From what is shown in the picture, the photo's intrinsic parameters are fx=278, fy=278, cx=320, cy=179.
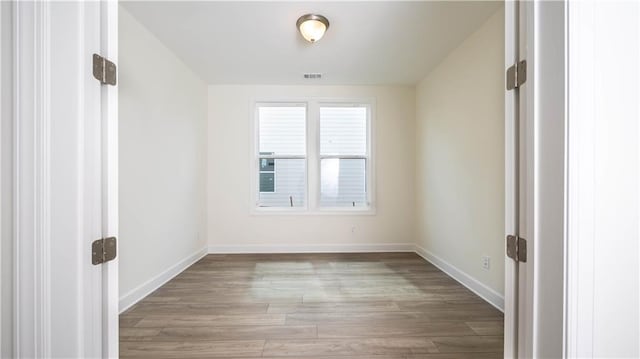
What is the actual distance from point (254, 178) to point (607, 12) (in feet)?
12.8

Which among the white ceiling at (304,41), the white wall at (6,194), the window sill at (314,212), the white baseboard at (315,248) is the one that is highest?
the white ceiling at (304,41)

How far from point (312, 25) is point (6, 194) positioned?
229 centimetres

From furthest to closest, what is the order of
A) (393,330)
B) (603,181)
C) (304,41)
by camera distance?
(304,41) → (393,330) → (603,181)

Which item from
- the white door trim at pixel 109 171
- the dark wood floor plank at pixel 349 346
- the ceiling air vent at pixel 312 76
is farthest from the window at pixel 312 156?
the white door trim at pixel 109 171

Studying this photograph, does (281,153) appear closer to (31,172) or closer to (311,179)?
(311,179)

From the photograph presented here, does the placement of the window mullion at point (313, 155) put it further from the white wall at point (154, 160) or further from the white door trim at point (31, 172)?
the white door trim at point (31, 172)

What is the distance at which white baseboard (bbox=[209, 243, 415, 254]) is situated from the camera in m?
4.16

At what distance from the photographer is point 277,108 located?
4.29 m

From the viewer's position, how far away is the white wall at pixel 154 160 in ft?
7.82

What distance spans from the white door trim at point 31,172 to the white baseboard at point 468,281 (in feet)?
9.36

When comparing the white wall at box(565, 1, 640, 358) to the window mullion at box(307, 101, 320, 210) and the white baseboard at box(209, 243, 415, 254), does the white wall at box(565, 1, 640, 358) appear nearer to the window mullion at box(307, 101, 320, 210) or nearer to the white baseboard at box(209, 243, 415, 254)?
the white baseboard at box(209, 243, 415, 254)

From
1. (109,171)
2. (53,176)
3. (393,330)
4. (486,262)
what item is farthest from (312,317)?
(53,176)

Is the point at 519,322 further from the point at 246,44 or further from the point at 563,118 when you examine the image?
the point at 246,44

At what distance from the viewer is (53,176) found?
2.71ft
